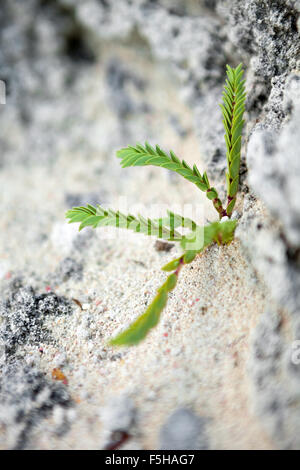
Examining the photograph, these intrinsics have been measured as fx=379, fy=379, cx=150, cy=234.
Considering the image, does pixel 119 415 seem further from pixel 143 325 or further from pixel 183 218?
pixel 183 218

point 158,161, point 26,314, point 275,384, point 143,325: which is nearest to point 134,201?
point 158,161

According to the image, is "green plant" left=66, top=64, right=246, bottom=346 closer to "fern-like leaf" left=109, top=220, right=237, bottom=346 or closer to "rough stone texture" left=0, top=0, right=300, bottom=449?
"fern-like leaf" left=109, top=220, right=237, bottom=346

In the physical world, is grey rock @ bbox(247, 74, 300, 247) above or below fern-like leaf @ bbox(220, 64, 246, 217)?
below

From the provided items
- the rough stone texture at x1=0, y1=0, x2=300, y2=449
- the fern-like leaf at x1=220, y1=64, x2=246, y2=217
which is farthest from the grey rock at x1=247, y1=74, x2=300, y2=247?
the fern-like leaf at x1=220, y1=64, x2=246, y2=217

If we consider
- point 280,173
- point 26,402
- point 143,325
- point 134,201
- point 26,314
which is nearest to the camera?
point 280,173

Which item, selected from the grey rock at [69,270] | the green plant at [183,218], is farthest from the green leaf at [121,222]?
the grey rock at [69,270]

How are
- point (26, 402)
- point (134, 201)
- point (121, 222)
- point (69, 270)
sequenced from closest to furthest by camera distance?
point (26, 402), point (121, 222), point (69, 270), point (134, 201)

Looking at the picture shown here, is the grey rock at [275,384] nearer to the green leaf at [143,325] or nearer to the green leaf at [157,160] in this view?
the green leaf at [143,325]

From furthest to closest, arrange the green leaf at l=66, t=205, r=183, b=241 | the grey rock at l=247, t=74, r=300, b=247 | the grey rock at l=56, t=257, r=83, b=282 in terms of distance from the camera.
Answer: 1. the grey rock at l=56, t=257, r=83, b=282
2. the green leaf at l=66, t=205, r=183, b=241
3. the grey rock at l=247, t=74, r=300, b=247
